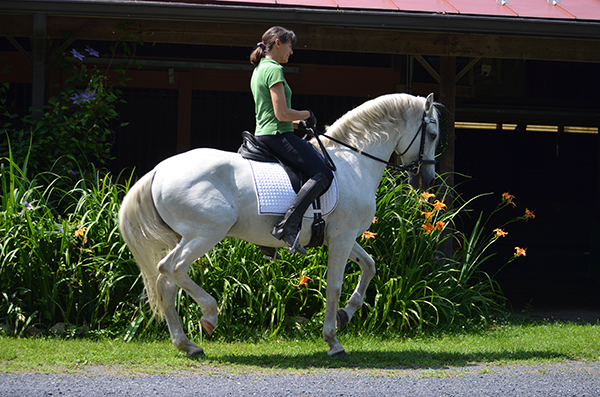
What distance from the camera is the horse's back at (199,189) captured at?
166 inches

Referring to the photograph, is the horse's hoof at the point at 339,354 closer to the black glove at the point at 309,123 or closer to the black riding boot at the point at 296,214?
the black riding boot at the point at 296,214

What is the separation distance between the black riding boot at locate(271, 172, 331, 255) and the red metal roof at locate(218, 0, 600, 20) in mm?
2720

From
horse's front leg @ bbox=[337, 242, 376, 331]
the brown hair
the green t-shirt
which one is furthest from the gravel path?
the brown hair

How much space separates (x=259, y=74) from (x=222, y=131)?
436 cm

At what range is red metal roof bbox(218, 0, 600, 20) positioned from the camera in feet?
20.8

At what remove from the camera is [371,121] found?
4.80 metres

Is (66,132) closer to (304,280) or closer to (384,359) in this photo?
(304,280)

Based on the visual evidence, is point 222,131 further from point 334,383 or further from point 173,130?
point 334,383

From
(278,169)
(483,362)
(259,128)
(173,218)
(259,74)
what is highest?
(259,74)

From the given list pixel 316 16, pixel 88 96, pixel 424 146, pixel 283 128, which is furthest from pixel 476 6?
pixel 88 96

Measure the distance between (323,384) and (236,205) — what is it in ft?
4.50

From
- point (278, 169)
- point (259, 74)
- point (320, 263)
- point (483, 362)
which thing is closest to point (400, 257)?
point (320, 263)

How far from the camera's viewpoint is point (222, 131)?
8648mm

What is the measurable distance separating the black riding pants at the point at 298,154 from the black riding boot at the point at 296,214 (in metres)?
0.09
